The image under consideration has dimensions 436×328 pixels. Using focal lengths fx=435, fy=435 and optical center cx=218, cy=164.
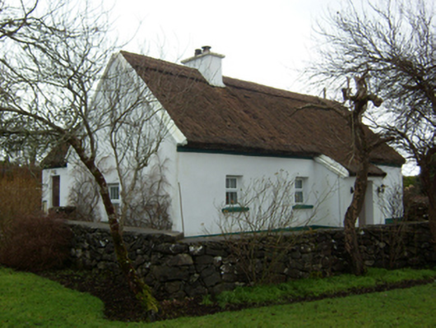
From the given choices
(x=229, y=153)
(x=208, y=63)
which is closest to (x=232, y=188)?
(x=229, y=153)

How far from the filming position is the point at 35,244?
32.4 ft

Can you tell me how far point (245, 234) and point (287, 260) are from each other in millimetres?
1146

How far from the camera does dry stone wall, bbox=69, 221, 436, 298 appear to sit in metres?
7.93

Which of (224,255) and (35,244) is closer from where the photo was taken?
(224,255)

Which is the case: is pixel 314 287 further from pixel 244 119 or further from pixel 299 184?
pixel 244 119

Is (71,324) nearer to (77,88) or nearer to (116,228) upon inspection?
(116,228)

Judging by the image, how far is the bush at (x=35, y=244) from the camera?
9875 millimetres

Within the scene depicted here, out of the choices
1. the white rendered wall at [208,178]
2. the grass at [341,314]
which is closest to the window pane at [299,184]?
the white rendered wall at [208,178]

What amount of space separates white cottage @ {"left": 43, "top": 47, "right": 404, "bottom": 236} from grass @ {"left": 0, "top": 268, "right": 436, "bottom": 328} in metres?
2.09

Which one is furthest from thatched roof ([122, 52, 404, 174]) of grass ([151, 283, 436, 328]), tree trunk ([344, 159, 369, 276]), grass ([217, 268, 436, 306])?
grass ([151, 283, 436, 328])

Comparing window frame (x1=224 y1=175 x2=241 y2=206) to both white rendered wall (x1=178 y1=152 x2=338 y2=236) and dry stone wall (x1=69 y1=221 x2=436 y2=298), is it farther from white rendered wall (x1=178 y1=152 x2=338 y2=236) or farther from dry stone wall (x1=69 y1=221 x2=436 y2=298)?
dry stone wall (x1=69 y1=221 x2=436 y2=298)

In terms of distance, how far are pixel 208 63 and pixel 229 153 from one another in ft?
15.4

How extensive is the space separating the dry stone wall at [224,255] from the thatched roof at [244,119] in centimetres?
253

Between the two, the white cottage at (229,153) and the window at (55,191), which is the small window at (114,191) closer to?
the white cottage at (229,153)
